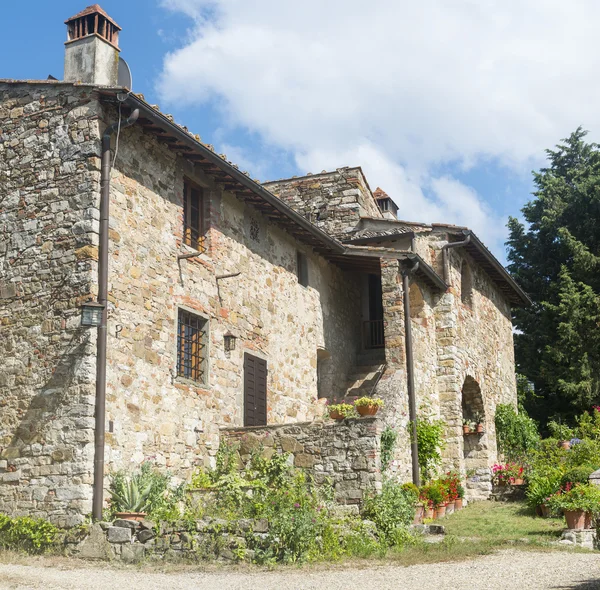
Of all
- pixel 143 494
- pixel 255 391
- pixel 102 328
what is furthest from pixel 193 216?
pixel 143 494

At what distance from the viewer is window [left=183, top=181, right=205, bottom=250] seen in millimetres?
12977

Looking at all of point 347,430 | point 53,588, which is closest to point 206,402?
point 347,430

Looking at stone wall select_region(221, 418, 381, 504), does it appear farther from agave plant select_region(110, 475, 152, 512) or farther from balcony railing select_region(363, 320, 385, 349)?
balcony railing select_region(363, 320, 385, 349)

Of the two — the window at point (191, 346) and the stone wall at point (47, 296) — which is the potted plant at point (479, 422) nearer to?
the window at point (191, 346)

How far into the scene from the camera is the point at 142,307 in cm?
1135

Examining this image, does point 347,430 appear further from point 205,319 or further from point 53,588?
point 53,588

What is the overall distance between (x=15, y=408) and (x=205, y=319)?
10.9 ft

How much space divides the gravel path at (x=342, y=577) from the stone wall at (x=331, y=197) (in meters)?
11.7

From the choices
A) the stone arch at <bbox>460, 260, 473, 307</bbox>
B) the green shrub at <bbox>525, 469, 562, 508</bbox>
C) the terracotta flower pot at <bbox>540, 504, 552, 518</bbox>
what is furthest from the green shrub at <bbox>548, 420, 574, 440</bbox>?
the terracotta flower pot at <bbox>540, 504, 552, 518</bbox>

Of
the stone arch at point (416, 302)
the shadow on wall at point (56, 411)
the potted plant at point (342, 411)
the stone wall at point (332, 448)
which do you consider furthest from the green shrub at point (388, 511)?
the stone arch at point (416, 302)

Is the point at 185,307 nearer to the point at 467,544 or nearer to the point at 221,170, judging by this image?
the point at 221,170

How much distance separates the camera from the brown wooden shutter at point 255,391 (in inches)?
533

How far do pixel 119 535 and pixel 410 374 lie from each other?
760 cm

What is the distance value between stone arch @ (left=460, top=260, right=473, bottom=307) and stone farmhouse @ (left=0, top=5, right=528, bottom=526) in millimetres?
4488
